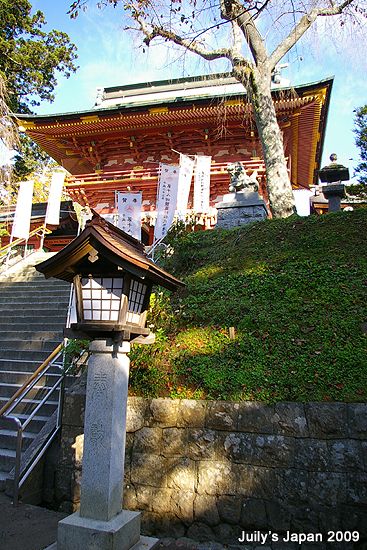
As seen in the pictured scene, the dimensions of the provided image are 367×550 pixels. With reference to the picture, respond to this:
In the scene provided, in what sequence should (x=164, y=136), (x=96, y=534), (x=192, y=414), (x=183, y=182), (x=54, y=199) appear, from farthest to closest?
(x=164, y=136) < (x=54, y=199) < (x=183, y=182) < (x=192, y=414) < (x=96, y=534)

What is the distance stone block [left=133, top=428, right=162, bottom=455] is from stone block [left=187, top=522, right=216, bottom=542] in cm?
75

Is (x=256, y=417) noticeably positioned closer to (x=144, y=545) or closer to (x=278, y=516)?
(x=278, y=516)

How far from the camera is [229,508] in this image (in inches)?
134

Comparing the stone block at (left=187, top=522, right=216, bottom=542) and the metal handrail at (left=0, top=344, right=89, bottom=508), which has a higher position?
the metal handrail at (left=0, top=344, right=89, bottom=508)

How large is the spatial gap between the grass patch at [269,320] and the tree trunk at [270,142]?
4.36 ft

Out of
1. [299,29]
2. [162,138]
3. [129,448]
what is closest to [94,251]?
[129,448]

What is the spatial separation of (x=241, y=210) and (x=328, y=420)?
5910mm

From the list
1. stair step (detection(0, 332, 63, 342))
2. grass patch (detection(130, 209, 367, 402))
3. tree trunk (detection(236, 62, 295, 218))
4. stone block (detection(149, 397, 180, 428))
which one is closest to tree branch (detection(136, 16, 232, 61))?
tree trunk (detection(236, 62, 295, 218))

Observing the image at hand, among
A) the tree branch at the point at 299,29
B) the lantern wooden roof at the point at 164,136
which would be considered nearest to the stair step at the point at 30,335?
the tree branch at the point at 299,29

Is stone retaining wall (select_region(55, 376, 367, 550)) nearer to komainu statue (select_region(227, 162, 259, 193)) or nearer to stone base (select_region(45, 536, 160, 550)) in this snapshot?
stone base (select_region(45, 536, 160, 550))

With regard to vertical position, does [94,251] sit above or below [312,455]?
above

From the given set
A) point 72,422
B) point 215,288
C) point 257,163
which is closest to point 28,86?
point 257,163

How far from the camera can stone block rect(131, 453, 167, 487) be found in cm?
368

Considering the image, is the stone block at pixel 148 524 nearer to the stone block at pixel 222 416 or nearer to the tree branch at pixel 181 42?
the stone block at pixel 222 416
